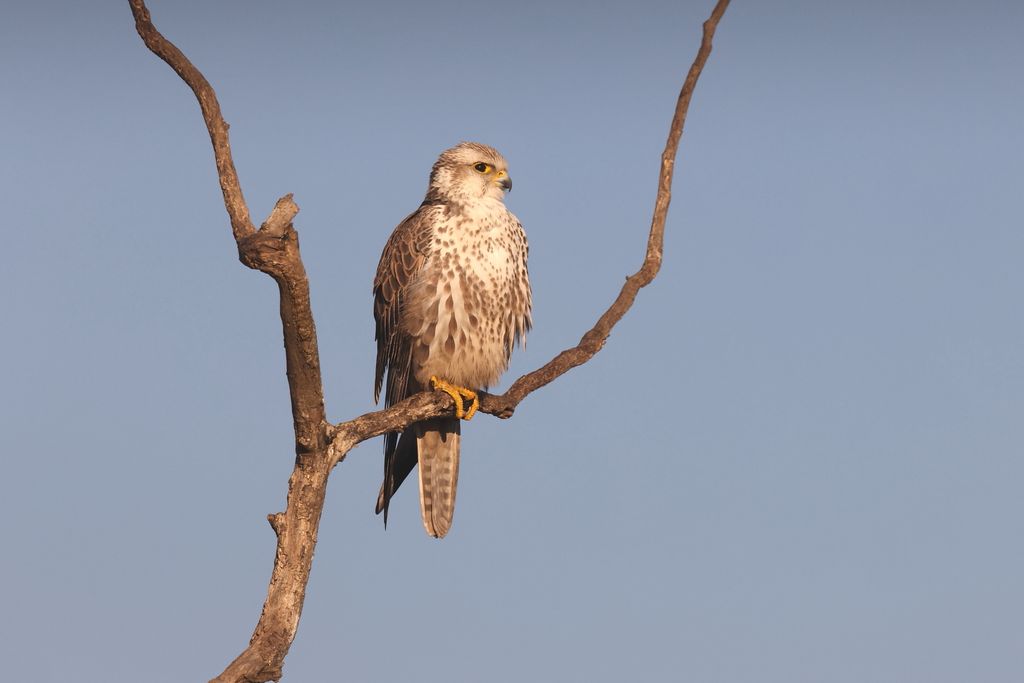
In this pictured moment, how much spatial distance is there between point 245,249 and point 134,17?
46.2 inches

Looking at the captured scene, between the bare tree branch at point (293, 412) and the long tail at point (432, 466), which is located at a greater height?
the long tail at point (432, 466)

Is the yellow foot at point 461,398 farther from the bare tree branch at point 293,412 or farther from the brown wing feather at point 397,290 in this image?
the bare tree branch at point 293,412

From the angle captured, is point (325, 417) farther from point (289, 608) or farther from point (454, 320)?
point (454, 320)

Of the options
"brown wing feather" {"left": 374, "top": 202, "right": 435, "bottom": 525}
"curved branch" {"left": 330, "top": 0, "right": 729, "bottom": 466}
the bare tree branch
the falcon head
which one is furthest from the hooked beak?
the bare tree branch

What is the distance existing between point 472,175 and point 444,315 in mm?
975

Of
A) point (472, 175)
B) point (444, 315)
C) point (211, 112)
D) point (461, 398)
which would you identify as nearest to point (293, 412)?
point (211, 112)

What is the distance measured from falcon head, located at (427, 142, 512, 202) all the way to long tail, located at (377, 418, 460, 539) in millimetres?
1406

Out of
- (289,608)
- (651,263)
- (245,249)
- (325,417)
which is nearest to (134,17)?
(245,249)

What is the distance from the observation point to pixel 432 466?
23.3ft

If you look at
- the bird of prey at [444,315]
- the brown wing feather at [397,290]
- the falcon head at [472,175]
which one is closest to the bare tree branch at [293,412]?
the bird of prey at [444,315]

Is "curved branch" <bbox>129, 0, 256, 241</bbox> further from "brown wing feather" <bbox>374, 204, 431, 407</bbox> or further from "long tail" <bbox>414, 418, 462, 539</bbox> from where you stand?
"long tail" <bbox>414, 418, 462, 539</bbox>

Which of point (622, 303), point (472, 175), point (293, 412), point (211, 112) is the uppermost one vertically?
point (472, 175)

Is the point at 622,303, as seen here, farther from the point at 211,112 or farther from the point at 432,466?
the point at 211,112

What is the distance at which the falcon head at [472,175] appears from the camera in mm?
7336
